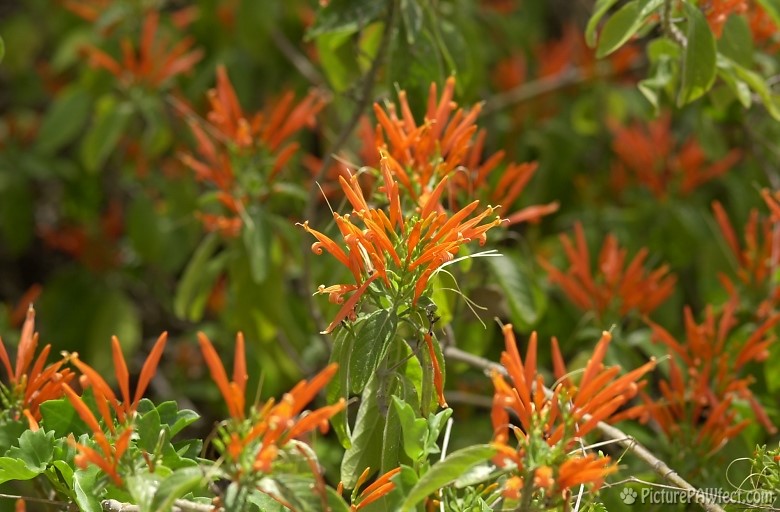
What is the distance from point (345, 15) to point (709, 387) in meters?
0.92

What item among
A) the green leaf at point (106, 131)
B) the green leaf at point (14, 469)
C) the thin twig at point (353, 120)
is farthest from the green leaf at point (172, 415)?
the green leaf at point (106, 131)

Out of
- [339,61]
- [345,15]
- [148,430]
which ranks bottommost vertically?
[148,430]

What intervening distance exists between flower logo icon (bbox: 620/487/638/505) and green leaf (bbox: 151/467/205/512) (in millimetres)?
798

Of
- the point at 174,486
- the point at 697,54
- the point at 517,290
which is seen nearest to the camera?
the point at 174,486

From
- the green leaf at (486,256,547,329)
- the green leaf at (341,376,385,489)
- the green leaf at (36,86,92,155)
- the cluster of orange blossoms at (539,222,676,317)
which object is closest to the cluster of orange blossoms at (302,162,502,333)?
the green leaf at (341,376,385,489)

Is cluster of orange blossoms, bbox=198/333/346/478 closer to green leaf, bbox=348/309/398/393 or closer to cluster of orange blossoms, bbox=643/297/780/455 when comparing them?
green leaf, bbox=348/309/398/393

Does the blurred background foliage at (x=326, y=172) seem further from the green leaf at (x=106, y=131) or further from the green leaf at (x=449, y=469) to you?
the green leaf at (x=449, y=469)

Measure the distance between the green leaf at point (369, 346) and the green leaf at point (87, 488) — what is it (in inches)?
13.4

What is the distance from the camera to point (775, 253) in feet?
6.37

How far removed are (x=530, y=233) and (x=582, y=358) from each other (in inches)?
41.1

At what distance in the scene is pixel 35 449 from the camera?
1.26 metres

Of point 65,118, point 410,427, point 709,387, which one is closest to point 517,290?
point 709,387

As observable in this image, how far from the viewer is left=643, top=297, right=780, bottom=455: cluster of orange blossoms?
→ 1.60 meters

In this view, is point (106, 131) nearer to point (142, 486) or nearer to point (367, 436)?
point (367, 436)
